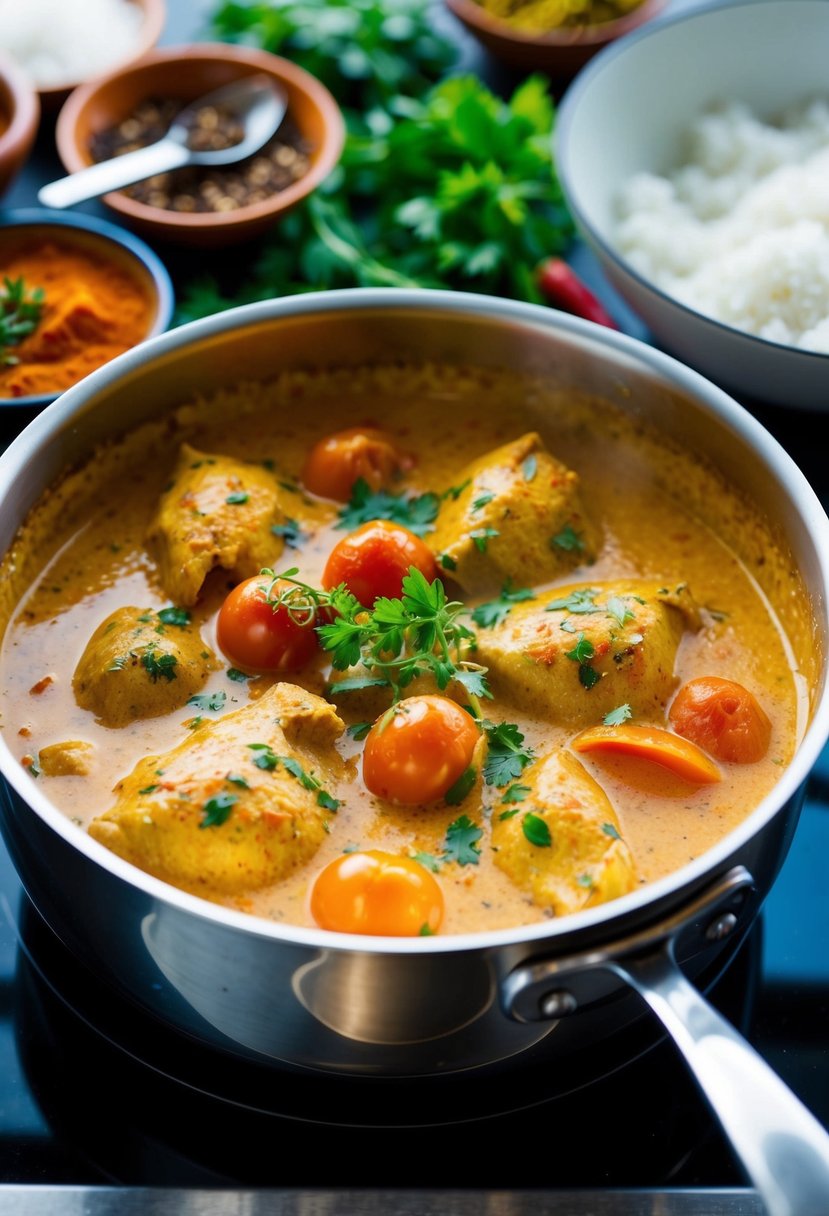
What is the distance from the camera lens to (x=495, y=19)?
3.58m

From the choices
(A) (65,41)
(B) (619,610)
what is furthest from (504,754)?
(A) (65,41)

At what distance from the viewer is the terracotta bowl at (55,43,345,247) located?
3.05 meters

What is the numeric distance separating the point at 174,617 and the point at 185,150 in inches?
57.9

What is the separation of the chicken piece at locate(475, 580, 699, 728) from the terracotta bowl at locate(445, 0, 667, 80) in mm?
1964

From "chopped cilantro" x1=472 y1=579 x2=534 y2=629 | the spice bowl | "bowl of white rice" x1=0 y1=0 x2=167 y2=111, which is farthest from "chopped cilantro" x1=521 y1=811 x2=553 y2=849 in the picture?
"bowl of white rice" x1=0 y1=0 x2=167 y2=111

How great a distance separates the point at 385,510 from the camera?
97.4 inches

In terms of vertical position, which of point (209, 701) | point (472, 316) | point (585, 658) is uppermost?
point (472, 316)

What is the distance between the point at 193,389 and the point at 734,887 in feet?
4.85

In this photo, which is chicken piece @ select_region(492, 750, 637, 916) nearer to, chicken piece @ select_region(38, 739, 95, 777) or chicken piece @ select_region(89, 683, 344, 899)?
chicken piece @ select_region(89, 683, 344, 899)

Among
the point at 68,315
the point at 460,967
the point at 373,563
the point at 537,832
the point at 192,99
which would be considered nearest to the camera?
the point at 460,967

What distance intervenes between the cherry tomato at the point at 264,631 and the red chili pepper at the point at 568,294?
1.26 m

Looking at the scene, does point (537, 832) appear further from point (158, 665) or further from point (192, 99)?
point (192, 99)

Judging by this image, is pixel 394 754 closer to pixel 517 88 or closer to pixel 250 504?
pixel 250 504

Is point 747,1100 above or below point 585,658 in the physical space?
above
